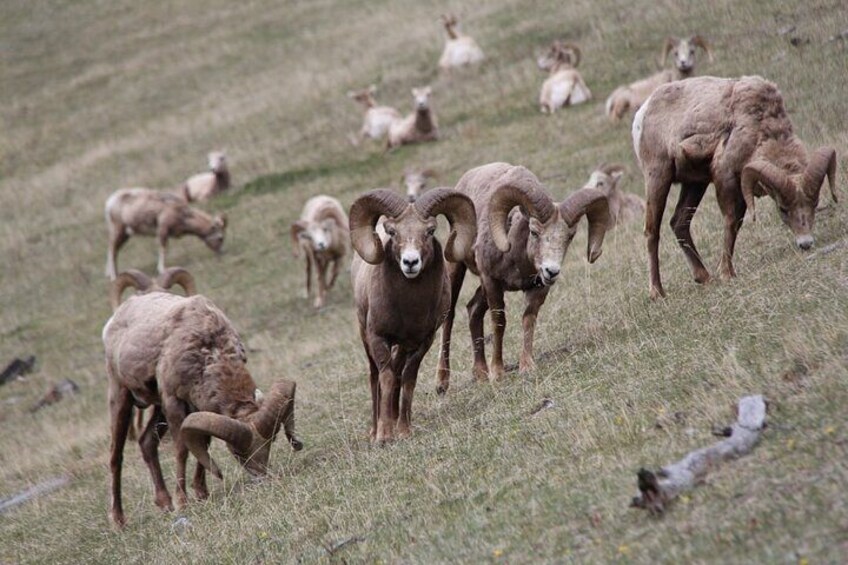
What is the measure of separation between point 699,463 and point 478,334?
504 centimetres

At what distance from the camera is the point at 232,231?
25.1m

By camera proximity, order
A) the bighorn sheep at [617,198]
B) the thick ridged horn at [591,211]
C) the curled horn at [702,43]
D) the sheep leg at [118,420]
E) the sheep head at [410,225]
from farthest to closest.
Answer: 1. the curled horn at [702,43]
2. the bighorn sheep at [617,198]
3. the sheep leg at [118,420]
4. the thick ridged horn at [591,211]
5. the sheep head at [410,225]

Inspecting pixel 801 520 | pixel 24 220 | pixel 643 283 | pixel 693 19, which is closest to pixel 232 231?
pixel 24 220

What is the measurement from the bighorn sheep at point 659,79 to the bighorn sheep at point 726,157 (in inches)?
413

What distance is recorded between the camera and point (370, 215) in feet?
30.7

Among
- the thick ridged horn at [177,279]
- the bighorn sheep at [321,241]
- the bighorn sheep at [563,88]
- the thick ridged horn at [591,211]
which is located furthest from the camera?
the bighorn sheep at [563,88]

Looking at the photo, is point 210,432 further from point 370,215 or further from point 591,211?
point 591,211

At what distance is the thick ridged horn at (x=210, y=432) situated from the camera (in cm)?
904

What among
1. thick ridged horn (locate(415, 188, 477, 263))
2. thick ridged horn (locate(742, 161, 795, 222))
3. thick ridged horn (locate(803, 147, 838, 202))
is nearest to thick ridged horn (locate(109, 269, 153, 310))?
thick ridged horn (locate(415, 188, 477, 263))

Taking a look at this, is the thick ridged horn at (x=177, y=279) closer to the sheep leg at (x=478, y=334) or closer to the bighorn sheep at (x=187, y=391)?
the bighorn sheep at (x=187, y=391)

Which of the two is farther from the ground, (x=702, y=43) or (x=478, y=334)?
(x=478, y=334)

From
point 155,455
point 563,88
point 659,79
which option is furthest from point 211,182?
point 155,455

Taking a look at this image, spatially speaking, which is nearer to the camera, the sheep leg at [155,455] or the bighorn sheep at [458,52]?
the sheep leg at [155,455]

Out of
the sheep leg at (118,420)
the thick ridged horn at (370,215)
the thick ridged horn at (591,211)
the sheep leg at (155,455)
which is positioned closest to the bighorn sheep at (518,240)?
the thick ridged horn at (591,211)
